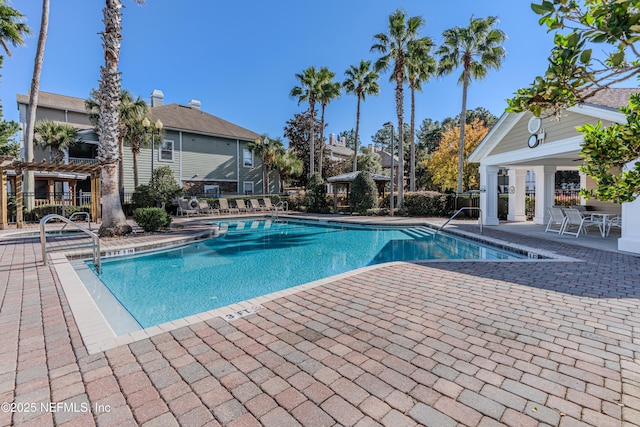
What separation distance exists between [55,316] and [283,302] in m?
2.63

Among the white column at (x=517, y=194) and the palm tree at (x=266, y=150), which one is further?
the palm tree at (x=266, y=150)

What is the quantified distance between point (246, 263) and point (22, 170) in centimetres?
1165

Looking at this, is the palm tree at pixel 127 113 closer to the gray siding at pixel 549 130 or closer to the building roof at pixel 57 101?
the building roof at pixel 57 101

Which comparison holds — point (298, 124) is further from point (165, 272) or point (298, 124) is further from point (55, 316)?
point (55, 316)

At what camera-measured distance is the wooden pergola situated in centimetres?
1179

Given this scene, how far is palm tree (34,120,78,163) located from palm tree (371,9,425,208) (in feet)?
60.3

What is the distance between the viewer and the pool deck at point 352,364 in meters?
2.04

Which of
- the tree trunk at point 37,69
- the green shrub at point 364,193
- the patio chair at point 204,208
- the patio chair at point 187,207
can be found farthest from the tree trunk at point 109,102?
the green shrub at point 364,193

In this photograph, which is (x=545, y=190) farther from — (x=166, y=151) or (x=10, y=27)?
(x=10, y=27)

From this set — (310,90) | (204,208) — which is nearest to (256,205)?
(204,208)

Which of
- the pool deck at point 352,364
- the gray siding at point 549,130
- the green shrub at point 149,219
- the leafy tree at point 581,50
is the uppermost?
the gray siding at point 549,130

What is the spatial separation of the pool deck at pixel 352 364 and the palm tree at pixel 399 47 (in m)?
15.3

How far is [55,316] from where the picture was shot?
3.66 metres

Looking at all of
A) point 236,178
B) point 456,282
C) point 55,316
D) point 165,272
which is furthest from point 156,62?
point 456,282
